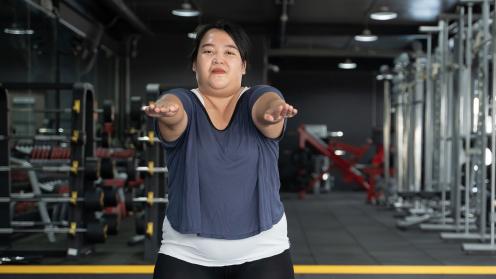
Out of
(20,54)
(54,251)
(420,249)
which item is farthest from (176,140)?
(20,54)

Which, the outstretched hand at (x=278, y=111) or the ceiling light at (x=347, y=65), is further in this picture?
the ceiling light at (x=347, y=65)

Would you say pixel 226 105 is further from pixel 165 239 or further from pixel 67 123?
pixel 67 123

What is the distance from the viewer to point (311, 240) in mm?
5902

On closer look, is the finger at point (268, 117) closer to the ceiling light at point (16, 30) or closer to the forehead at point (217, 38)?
the forehead at point (217, 38)

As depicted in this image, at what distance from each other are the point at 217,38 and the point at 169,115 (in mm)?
229

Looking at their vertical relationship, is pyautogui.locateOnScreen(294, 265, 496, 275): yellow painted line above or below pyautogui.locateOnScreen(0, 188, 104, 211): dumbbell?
below

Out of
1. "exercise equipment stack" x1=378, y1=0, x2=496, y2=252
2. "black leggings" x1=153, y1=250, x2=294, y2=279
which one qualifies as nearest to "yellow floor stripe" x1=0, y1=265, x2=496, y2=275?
"exercise equipment stack" x1=378, y1=0, x2=496, y2=252

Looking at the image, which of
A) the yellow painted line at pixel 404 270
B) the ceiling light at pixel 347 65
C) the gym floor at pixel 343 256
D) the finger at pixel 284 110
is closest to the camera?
the finger at pixel 284 110

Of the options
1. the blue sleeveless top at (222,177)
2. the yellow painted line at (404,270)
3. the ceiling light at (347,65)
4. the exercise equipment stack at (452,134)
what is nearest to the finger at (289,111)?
the blue sleeveless top at (222,177)

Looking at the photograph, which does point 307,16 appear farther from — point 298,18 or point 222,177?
point 222,177

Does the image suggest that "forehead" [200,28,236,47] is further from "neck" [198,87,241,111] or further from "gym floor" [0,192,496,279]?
"gym floor" [0,192,496,279]

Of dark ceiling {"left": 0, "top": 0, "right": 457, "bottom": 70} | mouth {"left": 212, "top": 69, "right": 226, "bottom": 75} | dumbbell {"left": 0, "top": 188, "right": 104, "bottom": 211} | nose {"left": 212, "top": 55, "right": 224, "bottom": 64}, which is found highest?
dark ceiling {"left": 0, "top": 0, "right": 457, "bottom": 70}

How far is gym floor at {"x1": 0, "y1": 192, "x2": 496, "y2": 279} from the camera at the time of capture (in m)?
3.30

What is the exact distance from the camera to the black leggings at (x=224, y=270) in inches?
55.5
